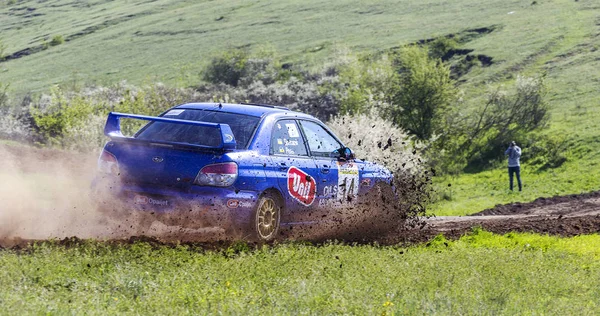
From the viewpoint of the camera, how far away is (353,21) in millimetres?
105000

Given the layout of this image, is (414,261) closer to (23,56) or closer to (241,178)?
(241,178)

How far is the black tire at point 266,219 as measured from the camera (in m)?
9.18

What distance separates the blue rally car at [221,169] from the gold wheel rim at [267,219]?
1 centimetres

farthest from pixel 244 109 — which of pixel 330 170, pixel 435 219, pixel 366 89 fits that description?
pixel 366 89

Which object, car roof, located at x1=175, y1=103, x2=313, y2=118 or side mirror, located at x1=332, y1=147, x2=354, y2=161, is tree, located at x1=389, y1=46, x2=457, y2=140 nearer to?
side mirror, located at x1=332, y1=147, x2=354, y2=161

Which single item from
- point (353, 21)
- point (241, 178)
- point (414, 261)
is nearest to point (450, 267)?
point (414, 261)

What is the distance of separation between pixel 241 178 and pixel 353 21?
97791 mm

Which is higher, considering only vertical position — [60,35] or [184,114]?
[60,35]

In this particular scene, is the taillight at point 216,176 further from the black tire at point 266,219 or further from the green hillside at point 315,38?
the green hillside at point 315,38

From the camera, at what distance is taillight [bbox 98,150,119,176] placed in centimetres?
923

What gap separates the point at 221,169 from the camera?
29.2ft

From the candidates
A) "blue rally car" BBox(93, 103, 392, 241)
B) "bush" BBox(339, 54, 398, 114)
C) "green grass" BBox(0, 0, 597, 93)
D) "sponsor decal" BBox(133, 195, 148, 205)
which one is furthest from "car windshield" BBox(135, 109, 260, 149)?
"green grass" BBox(0, 0, 597, 93)

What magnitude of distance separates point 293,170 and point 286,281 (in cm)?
283

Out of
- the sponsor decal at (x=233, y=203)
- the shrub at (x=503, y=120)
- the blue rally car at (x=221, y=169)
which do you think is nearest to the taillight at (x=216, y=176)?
the blue rally car at (x=221, y=169)
